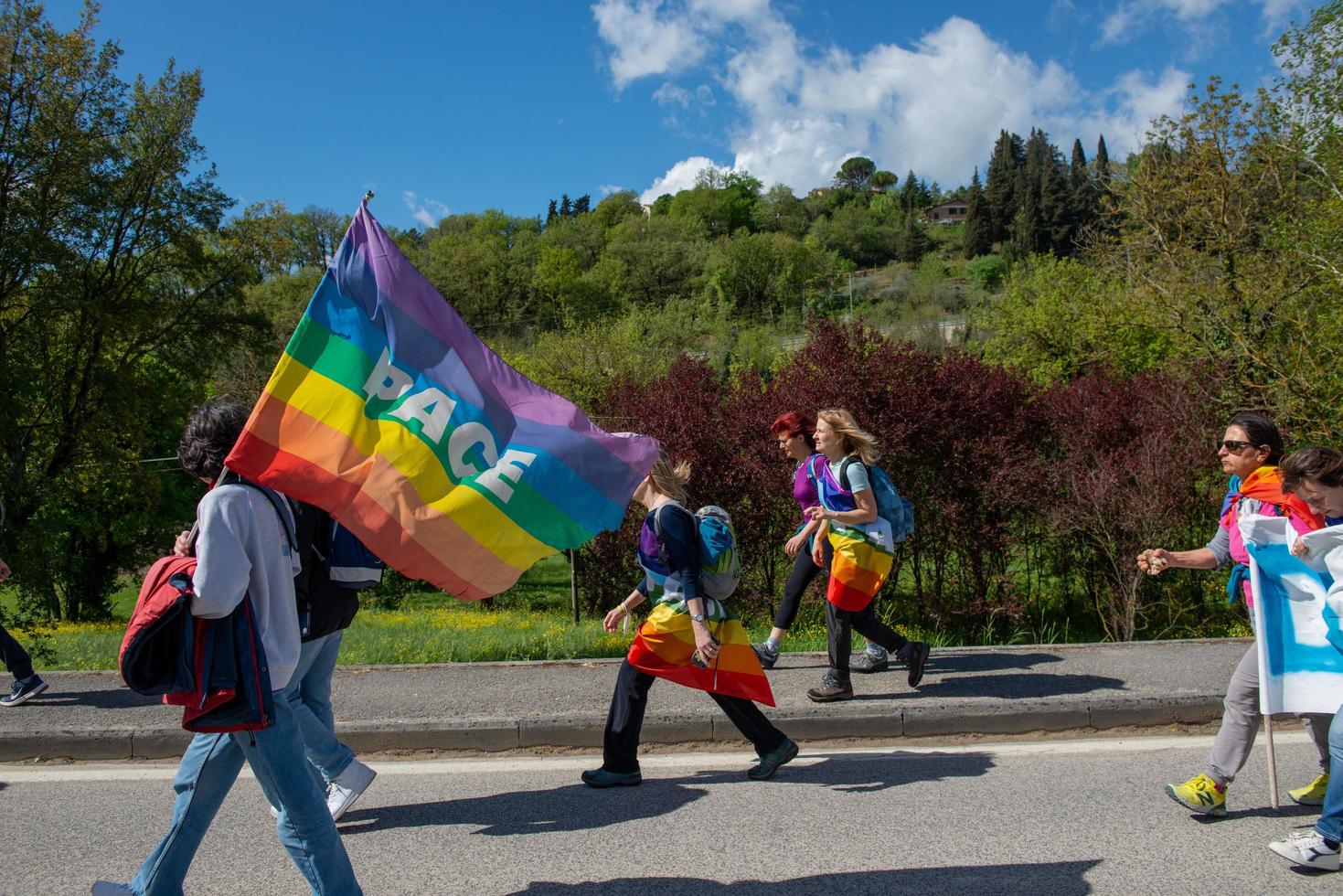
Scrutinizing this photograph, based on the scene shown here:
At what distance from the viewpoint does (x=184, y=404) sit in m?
25.4

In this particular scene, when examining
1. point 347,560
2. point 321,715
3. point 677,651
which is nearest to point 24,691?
point 321,715

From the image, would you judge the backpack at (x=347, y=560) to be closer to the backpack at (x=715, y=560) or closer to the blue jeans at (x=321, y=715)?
the blue jeans at (x=321, y=715)

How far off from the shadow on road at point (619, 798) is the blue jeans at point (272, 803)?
45.4 inches

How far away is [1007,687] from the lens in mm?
6020

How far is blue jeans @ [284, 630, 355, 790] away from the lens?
4.32 metres

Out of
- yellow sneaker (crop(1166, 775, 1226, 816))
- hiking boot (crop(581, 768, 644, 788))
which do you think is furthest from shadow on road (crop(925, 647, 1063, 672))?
hiking boot (crop(581, 768, 644, 788))

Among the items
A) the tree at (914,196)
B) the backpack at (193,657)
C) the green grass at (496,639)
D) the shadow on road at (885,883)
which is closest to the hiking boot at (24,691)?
the green grass at (496,639)

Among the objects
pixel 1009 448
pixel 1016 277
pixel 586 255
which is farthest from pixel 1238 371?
pixel 586 255

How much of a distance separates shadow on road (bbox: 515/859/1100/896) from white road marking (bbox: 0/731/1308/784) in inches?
57.2

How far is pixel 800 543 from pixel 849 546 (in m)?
0.46

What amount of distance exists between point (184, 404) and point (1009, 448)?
22.6 meters

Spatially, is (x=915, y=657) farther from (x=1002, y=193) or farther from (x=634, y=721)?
(x=1002, y=193)

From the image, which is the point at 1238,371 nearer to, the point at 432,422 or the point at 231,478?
the point at 432,422

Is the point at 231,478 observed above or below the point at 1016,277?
below
